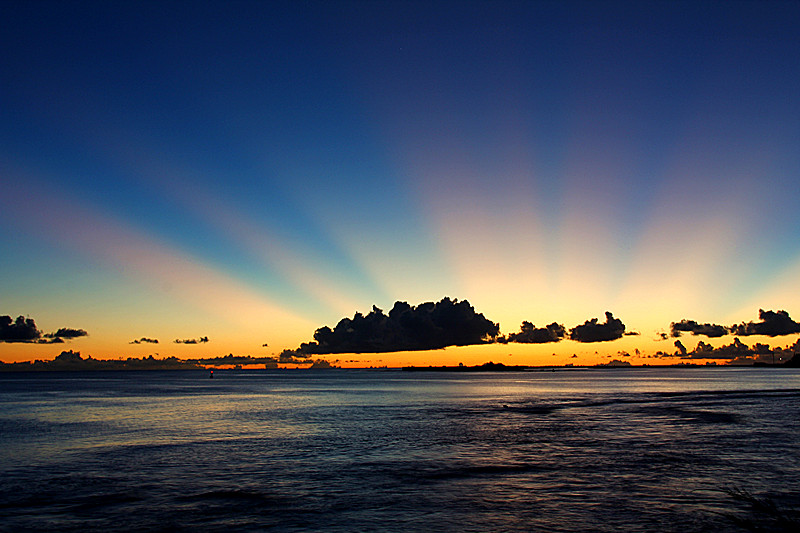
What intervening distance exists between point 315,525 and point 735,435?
3547cm

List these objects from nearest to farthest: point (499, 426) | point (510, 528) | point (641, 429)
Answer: point (510, 528)
point (641, 429)
point (499, 426)

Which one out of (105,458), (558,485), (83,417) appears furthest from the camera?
(83,417)

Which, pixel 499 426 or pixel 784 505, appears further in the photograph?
pixel 499 426

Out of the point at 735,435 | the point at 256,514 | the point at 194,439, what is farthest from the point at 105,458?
the point at 735,435

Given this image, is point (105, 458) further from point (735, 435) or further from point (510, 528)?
point (735, 435)

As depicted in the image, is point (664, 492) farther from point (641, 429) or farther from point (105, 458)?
point (105, 458)

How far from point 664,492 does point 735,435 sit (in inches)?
914

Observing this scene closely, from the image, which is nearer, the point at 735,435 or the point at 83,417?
the point at 735,435

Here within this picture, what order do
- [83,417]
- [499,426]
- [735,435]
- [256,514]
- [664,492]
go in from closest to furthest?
[256,514] < [664,492] < [735,435] < [499,426] < [83,417]

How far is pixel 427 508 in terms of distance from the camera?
20.6 meters

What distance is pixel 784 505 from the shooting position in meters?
20.5

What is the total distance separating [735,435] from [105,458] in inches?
1646

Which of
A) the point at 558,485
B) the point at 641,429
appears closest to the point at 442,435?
the point at 641,429

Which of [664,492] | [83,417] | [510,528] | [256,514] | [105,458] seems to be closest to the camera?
[510,528]
